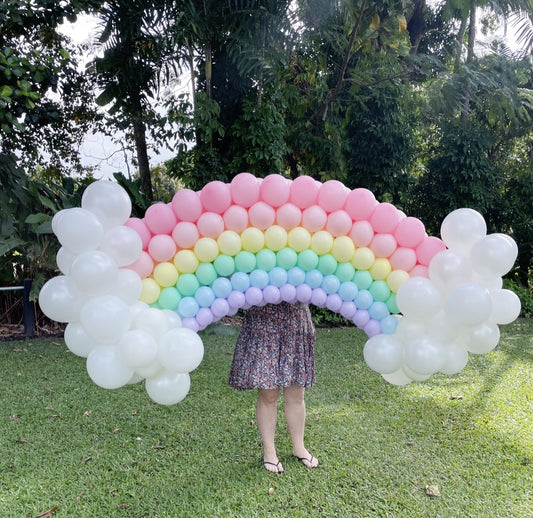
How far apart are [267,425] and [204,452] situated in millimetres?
539

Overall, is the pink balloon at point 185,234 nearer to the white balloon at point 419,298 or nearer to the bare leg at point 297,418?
the white balloon at point 419,298

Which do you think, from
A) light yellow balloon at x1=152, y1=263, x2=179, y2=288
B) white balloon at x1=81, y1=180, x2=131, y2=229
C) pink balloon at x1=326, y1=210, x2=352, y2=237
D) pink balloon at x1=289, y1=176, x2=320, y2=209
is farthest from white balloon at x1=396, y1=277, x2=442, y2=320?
white balloon at x1=81, y1=180, x2=131, y2=229

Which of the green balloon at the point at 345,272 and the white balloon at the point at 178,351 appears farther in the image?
the green balloon at the point at 345,272

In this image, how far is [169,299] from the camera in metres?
2.27

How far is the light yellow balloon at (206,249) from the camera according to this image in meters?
2.28

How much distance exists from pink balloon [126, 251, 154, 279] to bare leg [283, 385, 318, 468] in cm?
107

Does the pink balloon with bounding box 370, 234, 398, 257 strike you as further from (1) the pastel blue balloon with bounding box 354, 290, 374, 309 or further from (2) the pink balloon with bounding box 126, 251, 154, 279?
(2) the pink balloon with bounding box 126, 251, 154, 279

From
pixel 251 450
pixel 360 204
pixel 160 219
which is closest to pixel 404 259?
pixel 360 204

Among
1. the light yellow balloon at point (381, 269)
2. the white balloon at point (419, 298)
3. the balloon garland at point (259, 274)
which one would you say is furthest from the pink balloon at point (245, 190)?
the white balloon at point (419, 298)

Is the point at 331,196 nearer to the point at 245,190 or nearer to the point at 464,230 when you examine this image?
the point at 245,190

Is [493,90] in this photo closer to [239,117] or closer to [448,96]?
[448,96]

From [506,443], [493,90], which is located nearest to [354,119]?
[493,90]

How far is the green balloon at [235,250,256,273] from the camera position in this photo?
2.32 meters

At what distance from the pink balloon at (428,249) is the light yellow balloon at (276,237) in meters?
0.63
